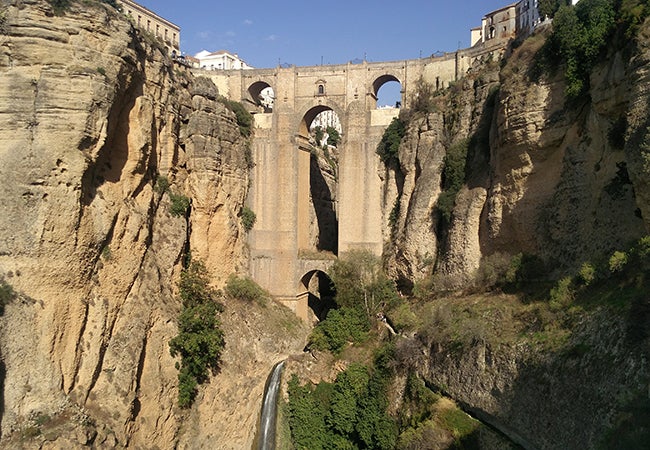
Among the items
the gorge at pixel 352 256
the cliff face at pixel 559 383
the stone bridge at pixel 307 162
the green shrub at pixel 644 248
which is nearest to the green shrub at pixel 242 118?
the stone bridge at pixel 307 162

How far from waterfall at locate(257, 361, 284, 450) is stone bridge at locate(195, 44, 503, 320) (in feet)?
17.5

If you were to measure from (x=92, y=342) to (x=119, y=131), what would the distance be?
22.0ft

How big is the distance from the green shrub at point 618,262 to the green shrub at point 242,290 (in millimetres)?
15332

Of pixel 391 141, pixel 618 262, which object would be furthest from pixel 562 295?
pixel 391 141

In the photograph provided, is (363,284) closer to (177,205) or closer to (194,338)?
(194,338)


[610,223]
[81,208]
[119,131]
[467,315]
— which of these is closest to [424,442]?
[467,315]

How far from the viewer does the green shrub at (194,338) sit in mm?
18172

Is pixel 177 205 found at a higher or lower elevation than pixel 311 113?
lower

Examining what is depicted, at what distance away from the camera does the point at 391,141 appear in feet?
76.6

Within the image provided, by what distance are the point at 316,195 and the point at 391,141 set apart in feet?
24.5

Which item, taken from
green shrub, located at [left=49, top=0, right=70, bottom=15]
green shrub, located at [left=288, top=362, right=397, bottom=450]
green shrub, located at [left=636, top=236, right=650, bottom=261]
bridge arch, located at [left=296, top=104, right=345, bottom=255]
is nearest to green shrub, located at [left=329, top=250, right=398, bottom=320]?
bridge arch, located at [left=296, top=104, right=345, bottom=255]

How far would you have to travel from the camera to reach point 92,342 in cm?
1519

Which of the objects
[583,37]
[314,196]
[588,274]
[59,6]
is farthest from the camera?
[314,196]

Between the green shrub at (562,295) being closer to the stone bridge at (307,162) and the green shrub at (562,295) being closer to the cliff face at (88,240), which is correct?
the stone bridge at (307,162)
